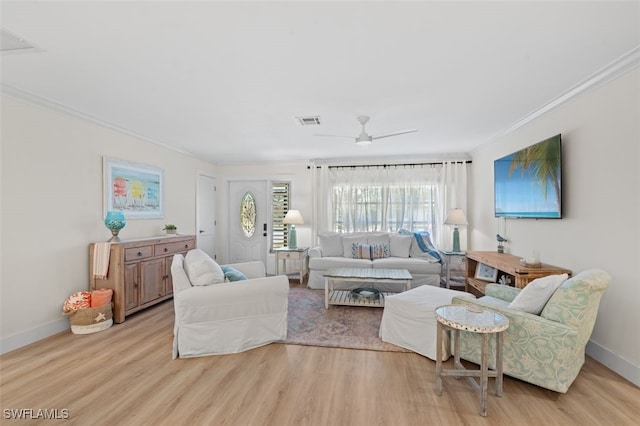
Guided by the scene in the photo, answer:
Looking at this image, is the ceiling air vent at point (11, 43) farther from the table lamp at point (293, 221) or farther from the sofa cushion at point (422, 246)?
the sofa cushion at point (422, 246)

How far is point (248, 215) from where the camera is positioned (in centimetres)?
630

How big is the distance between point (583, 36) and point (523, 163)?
1.78 meters

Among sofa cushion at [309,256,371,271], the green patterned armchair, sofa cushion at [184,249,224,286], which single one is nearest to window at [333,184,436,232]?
sofa cushion at [309,256,371,271]

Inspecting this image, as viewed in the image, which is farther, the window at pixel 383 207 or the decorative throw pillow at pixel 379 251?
the window at pixel 383 207

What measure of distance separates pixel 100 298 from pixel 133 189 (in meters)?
1.53

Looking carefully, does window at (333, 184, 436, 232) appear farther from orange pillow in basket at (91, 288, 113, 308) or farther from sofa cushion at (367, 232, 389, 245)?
orange pillow in basket at (91, 288, 113, 308)

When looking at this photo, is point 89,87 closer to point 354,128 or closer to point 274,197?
point 354,128

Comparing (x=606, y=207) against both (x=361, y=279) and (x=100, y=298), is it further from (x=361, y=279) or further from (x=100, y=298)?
(x=100, y=298)

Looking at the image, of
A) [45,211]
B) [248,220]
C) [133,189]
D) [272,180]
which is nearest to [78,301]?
[45,211]

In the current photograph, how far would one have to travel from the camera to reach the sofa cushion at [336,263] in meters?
4.78

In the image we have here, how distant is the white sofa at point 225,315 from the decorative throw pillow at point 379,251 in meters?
2.52

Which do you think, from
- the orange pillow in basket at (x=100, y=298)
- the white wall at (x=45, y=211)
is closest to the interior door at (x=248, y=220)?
the white wall at (x=45, y=211)

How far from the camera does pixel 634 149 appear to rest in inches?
86.6

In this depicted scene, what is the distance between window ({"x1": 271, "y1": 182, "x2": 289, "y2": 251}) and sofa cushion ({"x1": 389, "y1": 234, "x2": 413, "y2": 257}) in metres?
2.28
